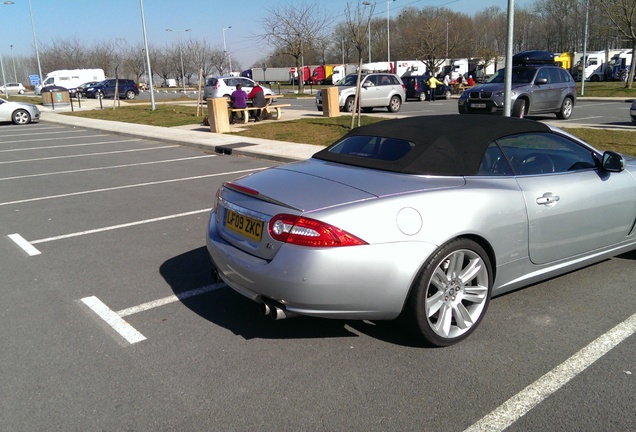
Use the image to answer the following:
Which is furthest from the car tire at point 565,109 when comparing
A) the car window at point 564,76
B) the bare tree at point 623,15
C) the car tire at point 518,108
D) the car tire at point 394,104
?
the bare tree at point 623,15

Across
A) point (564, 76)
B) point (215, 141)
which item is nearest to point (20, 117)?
point (215, 141)

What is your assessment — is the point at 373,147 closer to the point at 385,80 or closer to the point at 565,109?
the point at 565,109

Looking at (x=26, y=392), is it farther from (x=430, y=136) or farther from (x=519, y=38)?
(x=519, y=38)

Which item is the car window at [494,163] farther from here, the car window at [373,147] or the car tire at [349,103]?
the car tire at [349,103]

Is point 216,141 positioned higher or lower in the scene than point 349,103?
lower

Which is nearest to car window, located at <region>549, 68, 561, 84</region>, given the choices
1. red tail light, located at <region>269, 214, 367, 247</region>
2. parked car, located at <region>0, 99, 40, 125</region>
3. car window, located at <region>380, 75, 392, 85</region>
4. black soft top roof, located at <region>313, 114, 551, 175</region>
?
car window, located at <region>380, 75, 392, 85</region>

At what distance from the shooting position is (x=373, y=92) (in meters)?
23.8

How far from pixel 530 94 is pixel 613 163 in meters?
13.6

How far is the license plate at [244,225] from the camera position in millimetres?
3551

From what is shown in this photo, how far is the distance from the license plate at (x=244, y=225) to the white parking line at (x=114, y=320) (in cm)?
Answer: 102

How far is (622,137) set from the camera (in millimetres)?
12844

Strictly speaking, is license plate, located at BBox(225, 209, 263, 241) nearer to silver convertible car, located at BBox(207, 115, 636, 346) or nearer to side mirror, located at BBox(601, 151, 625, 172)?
silver convertible car, located at BBox(207, 115, 636, 346)

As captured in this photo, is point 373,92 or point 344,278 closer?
point 344,278

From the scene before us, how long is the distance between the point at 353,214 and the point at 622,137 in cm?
1195
